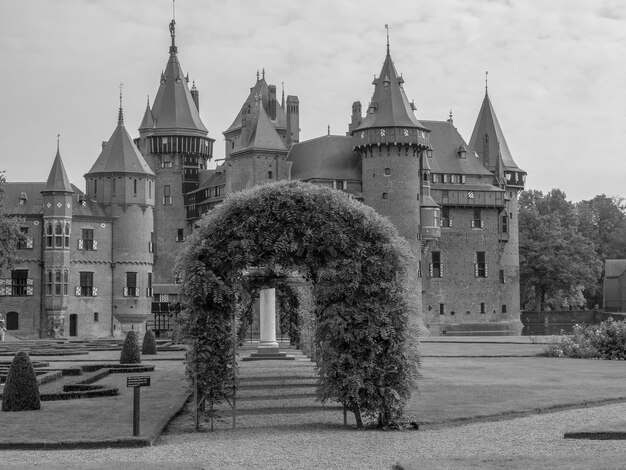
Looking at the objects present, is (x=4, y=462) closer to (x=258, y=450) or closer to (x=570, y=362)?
(x=258, y=450)

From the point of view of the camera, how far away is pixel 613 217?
125125 millimetres

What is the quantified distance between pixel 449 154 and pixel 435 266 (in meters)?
11.0

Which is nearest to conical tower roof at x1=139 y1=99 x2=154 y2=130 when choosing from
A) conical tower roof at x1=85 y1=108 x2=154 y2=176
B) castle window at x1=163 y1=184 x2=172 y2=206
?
castle window at x1=163 y1=184 x2=172 y2=206

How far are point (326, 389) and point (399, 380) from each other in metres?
1.38

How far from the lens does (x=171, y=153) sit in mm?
97125

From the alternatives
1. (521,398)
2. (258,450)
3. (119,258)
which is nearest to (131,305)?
(119,258)

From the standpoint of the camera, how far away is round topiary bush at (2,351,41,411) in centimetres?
2150

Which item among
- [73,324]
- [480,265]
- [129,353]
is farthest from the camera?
[480,265]

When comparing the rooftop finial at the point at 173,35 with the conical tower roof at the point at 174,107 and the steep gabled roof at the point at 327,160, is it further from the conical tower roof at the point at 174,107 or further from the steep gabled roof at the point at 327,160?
the steep gabled roof at the point at 327,160

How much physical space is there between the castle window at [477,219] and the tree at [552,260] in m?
9.62

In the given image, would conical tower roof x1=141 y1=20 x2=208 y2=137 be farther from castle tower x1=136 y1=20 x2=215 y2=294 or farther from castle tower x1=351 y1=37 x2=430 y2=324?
castle tower x1=351 y1=37 x2=430 y2=324

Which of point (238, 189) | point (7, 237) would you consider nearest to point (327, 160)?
point (238, 189)

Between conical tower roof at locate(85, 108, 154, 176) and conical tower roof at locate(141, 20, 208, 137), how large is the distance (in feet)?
57.9

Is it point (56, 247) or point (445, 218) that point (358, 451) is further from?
point (445, 218)
